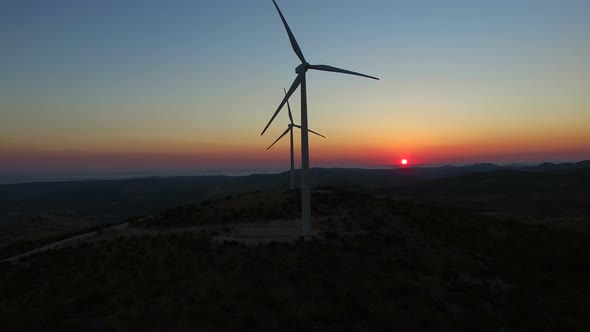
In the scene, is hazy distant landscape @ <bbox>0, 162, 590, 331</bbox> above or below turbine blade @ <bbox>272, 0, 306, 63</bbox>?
below

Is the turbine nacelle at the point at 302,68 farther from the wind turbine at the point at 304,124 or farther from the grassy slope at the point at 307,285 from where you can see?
the grassy slope at the point at 307,285

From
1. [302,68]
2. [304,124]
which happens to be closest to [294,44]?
[302,68]

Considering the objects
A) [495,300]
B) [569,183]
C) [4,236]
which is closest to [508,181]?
[569,183]

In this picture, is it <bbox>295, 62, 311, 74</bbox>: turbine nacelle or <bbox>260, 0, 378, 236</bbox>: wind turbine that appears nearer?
<bbox>260, 0, 378, 236</bbox>: wind turbine

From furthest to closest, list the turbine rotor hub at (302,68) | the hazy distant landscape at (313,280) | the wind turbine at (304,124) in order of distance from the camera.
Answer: the turbine rotor hub at (302,68), the wind turbine at (304,124), the hazy distant landscape at (313,280)

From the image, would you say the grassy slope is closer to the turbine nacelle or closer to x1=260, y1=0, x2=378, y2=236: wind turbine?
x1=260, y1=0, x2=378, y2=236: wind turbine

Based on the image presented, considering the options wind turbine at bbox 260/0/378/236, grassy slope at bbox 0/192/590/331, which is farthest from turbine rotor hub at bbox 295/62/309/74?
grassy slope at bbox 0/192/590/331

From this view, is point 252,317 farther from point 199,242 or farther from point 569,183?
point 569,183

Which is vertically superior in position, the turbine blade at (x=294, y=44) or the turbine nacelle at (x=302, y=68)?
the turbine blade at (x=294, y=44)

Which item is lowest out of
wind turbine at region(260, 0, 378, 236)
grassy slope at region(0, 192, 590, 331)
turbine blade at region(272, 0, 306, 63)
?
grassy slope at region(0, 192, 590, 331)

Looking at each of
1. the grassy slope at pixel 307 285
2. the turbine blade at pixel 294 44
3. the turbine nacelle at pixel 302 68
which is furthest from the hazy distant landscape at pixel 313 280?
the turbine blade at pixel 294 44

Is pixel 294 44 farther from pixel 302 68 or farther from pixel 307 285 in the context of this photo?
pixel 307 285
